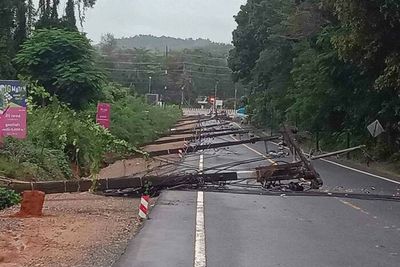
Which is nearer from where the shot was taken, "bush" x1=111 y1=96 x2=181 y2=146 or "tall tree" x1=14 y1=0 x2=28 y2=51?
"bush" x1=111 y1=96 x2=181 y2=146

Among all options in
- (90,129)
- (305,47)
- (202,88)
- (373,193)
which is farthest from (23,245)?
(202,88)

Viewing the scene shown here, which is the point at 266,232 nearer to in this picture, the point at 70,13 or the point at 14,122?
the point at 14,122

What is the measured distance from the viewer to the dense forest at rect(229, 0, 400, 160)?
25406 mm

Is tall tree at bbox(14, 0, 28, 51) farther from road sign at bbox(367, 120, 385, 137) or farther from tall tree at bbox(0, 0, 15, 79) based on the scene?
road sign at bbox(367, 120, 385, 137)

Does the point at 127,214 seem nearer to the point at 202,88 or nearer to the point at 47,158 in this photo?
the point at 47,158

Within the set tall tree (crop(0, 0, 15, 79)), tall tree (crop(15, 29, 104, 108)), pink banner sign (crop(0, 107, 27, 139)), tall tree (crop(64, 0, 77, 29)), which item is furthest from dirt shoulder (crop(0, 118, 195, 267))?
tall tree (crop(64, 0, 77, 29))

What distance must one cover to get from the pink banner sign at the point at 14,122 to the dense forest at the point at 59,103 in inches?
30.6

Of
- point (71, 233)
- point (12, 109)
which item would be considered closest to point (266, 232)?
point (71, 233)

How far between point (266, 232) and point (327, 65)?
27.3 m

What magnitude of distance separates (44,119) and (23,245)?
15941mm

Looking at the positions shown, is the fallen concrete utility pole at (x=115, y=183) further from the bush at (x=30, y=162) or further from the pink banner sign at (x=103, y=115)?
the pink banner sign at (x=103, y=115)

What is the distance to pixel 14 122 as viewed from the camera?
68.0ft

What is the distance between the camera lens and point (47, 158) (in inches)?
909

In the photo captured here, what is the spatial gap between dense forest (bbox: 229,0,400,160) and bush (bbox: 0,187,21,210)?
13.3 meters
